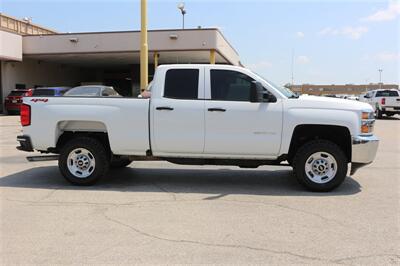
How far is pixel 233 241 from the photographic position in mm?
4555

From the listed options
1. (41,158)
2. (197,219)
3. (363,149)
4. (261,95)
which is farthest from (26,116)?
(363,149)

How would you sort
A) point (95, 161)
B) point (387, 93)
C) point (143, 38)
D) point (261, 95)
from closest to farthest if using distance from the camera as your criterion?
point (261, 95)
point (95, 161)
point (143, 38)
point (387, 93)

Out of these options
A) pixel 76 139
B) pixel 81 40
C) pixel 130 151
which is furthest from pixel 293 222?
pixel 81 40

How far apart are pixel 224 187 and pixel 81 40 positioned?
24.1m

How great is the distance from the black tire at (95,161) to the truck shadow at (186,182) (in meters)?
0.14

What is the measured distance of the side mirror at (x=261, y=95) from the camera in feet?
22.1

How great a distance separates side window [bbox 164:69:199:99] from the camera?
6973mm

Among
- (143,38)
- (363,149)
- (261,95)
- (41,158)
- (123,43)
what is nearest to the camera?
(363,149)

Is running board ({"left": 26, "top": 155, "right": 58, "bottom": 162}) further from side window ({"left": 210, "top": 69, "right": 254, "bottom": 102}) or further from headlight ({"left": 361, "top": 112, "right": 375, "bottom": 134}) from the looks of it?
headlight ({"left": 361, "top": 112, "right": 375, "bottom": 134})

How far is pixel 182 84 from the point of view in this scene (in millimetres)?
7027

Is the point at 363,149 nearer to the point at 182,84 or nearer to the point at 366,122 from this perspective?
the point at 366,122

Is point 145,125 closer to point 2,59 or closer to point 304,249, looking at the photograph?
point 304,249

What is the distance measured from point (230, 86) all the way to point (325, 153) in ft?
6.23

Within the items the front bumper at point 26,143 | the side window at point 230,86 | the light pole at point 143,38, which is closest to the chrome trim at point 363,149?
the side window at point 230,86
